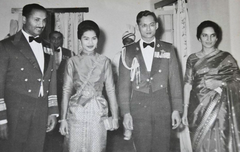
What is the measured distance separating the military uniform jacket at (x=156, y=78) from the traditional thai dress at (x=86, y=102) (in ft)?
0.28

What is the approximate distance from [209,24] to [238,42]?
8.0 inches

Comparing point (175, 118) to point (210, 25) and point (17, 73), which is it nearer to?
point (210, 25)

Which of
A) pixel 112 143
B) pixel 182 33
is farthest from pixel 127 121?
pixel 182 33

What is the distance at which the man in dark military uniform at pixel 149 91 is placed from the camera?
1.23 meters

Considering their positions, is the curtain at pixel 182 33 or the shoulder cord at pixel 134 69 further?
the curtain at pixel 182 33

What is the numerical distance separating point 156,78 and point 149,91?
0.09 m

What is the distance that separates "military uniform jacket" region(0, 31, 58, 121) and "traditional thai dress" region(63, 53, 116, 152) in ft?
0.51

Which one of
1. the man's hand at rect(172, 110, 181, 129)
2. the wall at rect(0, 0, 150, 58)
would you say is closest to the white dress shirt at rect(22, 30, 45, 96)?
the wall at rect(0, 0, 150, 58)

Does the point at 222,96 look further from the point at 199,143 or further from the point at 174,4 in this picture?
the point at 174,4

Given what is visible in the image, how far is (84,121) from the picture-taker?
3.82 feet

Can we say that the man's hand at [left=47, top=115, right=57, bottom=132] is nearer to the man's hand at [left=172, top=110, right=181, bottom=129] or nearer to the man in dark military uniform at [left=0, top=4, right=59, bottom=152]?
the man in dark military uniform at [left=0, top=4, right=59, bottom=152]

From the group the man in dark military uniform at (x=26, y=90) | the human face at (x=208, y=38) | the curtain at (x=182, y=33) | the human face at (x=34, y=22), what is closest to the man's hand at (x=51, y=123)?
the man in dark military uniform at (x=26, y=90)

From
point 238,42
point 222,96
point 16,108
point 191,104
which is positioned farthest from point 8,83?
point 238,42

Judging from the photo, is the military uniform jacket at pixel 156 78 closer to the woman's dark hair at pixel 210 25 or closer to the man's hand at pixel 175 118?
the man's hand at pixel 175 118
